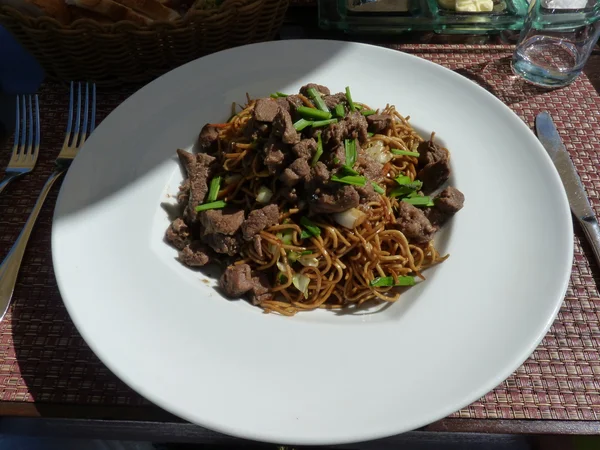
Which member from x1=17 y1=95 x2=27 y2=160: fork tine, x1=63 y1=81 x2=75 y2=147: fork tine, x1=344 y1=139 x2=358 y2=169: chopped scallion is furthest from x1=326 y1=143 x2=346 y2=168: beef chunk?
x1=17 y1=95 x2=27 y2=160: fork tine

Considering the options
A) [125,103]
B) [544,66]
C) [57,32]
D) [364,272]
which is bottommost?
[364,272]

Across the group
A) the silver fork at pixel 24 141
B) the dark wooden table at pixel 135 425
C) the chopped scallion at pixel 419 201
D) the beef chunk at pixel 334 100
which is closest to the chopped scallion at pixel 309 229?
the chopped scallion at pixel 419 201

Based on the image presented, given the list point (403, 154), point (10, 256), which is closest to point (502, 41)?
point (403, 154)

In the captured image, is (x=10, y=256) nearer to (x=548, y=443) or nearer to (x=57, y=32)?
(x=57, y=32)

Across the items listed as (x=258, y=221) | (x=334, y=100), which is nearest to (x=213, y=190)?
(x=258, y=221)

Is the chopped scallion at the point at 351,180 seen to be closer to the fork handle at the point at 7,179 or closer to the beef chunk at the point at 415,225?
the beef chunk at the point at 415,225

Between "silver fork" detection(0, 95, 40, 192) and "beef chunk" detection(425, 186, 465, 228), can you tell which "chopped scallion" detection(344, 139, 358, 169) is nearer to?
"beef chunk" detection(425, 186, 465, 228)

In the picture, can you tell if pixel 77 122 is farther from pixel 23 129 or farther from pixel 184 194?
pixel 184 194
